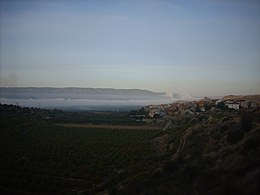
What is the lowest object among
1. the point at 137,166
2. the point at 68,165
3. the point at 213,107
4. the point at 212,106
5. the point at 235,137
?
the point at 68,165

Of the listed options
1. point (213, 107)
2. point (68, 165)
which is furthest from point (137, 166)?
point (213, 107)

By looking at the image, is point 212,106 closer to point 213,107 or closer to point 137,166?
point 213,107

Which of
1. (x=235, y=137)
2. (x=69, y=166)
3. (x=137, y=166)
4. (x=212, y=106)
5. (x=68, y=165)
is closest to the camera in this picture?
(x=235, y=137)

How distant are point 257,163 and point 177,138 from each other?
991 inches

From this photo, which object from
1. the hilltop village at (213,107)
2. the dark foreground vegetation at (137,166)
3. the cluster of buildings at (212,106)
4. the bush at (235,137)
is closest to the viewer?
the dark foreground vegetation at (137,166)

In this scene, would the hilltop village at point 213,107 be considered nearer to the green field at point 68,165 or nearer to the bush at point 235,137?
the green field at point 68,165

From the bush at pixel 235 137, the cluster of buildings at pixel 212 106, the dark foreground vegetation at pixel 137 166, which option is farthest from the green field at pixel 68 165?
the cluster of buildings at pixel 212 106

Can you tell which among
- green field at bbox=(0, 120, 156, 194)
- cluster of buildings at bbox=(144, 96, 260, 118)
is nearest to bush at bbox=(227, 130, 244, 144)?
green field at bbox=(0, 120, 156, 194)

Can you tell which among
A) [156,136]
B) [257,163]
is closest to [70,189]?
[257,163]

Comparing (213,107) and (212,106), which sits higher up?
(212,106)

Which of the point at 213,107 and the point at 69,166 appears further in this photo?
the point at 213,107

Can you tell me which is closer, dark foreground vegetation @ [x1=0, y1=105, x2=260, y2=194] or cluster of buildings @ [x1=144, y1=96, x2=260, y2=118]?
dark foreground vegetation @ [x1=0, y1=105, x2=260, y2=194]

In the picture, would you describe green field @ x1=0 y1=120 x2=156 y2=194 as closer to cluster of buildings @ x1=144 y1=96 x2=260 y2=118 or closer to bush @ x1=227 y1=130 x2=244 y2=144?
bush @ x1=227 y1=130 x2=244 y2=144

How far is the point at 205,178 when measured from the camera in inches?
448
